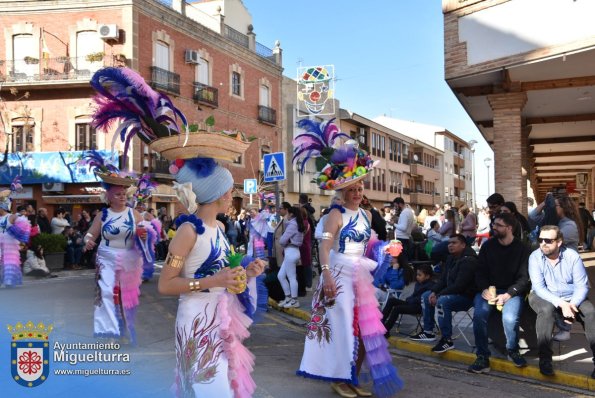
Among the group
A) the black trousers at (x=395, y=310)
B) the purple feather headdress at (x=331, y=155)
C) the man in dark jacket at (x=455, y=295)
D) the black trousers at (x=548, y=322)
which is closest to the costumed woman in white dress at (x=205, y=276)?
the purple feather headdress at (x=331, y=155)

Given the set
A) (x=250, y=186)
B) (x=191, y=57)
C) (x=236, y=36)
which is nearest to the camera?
(x=250, y=186)

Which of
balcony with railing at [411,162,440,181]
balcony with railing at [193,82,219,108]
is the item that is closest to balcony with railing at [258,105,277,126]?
balcony with railing at [193,82,219,108]

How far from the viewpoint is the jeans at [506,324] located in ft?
22.8

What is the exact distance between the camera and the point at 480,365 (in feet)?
22.7

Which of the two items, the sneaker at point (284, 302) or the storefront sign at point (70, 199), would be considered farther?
the storefront sign at point (70, 199)

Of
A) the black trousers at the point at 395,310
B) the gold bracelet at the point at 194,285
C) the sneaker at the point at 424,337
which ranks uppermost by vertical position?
the gold bracelet at the point at 194,285

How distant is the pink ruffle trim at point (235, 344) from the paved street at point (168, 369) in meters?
1.52

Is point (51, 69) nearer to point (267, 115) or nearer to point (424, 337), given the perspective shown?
point (267, 115)

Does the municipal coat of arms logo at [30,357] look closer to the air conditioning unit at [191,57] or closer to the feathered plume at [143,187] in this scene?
the feathered plume at [143,187]

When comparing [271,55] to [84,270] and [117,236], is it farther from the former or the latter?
[117,236]

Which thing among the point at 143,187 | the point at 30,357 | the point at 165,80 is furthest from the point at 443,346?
the point at 165,80

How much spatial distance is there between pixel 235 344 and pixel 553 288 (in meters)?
4.47

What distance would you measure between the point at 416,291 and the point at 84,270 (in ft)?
45.8

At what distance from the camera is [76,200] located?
2898 centimetres
